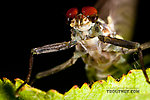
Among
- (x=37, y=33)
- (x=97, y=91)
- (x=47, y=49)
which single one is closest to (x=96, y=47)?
(x=47, y=49)

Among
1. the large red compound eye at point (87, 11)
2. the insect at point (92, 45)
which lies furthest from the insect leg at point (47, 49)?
the large red compound eye at point (87, 11)

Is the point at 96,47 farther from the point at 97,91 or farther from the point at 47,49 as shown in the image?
the point at 97,91

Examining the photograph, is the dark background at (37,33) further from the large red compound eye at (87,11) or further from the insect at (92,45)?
the large red compound eye at (87,11)

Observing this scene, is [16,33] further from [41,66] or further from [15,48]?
[41,66]

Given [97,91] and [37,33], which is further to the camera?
[37,33]

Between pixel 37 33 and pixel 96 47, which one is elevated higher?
pixel 37 33

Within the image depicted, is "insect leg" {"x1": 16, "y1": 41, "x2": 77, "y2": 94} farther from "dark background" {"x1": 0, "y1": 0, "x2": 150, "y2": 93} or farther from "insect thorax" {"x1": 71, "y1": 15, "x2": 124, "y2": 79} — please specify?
"dark background" {"x1": 0, "y1": 0, "x2": 150, "y2": 93}

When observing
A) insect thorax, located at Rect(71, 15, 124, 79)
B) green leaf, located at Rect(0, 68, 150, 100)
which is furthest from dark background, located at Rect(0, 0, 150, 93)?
green leaf, located at Rect(0, 68, 150, 100)

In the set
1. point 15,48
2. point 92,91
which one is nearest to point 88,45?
point 92,91
